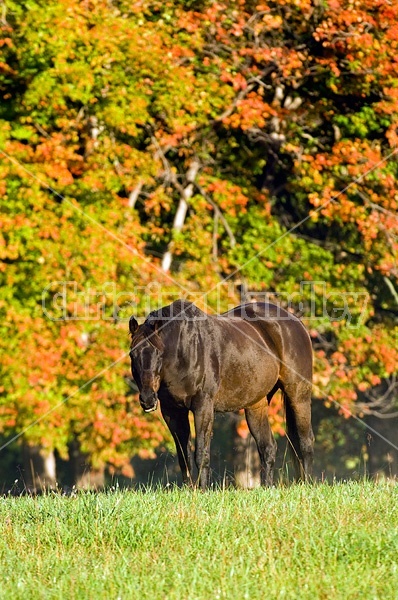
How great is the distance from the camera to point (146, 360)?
974 cm

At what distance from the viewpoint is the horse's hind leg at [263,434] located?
11625 millimetres

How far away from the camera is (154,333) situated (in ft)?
32.1

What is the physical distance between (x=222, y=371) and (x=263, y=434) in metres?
1.31

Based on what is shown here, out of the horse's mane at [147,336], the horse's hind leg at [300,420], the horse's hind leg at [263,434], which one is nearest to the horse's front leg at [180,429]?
the horse's mane at [147,336]

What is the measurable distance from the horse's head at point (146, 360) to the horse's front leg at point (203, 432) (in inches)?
27.6

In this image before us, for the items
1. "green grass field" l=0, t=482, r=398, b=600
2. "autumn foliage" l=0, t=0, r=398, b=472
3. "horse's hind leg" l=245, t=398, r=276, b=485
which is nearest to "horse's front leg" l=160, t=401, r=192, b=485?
"horse's hind leg" l=245, t=398, r=276, b=485

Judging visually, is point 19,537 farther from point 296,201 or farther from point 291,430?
point 296,201

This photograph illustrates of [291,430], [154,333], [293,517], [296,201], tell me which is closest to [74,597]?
[293,517]

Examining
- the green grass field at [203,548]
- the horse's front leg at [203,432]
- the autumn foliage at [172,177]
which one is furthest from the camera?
the autumn foliage at [172,177]

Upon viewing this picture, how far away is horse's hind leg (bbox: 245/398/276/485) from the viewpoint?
11.6 m

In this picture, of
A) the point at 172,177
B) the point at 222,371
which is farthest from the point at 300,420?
the point at 172,177

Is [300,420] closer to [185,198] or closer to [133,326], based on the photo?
[133,326]

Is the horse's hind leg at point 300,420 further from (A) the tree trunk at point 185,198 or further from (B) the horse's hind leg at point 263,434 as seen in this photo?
(A) the tree trunk at point 185,198

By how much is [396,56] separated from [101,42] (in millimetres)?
5309
